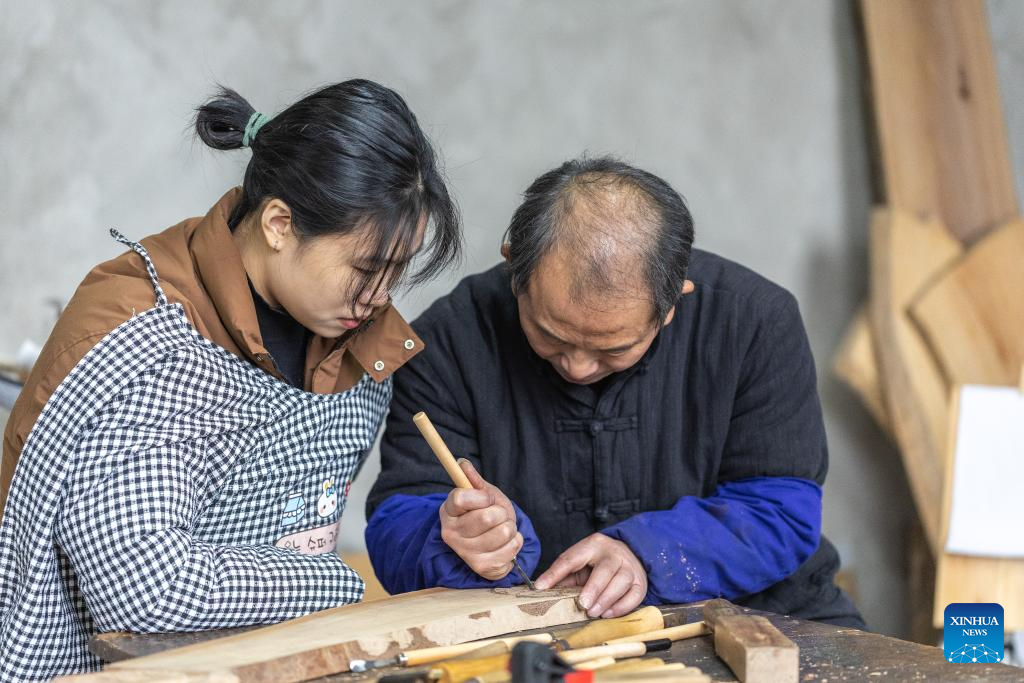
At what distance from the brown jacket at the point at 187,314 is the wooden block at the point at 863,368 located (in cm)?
203

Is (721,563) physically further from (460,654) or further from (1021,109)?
(1021,109)

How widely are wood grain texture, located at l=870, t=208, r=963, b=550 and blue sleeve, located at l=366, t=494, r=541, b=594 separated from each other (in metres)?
1.87

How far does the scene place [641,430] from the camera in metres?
2.06

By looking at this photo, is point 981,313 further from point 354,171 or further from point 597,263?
point 354,171

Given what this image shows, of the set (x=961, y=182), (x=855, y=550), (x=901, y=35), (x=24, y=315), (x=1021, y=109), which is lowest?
(x=855, y=550)

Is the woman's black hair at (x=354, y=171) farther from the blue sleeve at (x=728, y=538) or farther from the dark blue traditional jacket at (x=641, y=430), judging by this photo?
the blue sleeve at (x=728, y=538)

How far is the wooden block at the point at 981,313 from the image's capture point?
3.40 meters

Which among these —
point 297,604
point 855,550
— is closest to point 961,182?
point 855,550

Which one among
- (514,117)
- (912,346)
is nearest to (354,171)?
(514,117)

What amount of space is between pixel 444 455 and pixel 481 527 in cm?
17

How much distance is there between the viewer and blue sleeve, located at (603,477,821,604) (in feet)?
5.94

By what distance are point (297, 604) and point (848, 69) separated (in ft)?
9.71

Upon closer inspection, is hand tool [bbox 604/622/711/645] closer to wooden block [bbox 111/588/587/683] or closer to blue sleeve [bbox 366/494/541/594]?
wooden block [bbox 111/588/587/683]

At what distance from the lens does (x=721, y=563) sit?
187cm
